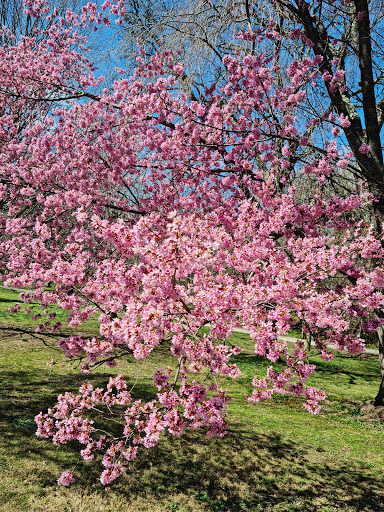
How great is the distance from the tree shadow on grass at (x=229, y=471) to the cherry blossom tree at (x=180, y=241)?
0.43 m

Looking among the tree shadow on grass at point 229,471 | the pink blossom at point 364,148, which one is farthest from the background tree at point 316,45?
the tree shadow on grass at point 229,471

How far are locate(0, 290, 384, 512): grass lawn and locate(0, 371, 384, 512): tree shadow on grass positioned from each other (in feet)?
0.05

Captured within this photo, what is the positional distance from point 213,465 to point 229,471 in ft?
0.80

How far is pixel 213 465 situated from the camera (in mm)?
5141

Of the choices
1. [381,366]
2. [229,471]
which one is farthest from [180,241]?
[381,366]

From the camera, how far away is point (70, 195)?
6574 millimetres

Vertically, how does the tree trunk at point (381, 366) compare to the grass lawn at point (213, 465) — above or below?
above

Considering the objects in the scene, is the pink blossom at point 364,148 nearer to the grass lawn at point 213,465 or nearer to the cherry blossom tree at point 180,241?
the cherry blossom tree at point 180,241

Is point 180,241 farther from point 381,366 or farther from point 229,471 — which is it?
point 381,366

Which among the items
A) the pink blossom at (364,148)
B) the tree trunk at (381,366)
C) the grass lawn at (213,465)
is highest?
the pink blossom at (364,148)

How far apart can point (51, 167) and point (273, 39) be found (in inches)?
184

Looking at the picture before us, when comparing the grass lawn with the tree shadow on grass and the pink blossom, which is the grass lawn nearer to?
the tree shadow on grass

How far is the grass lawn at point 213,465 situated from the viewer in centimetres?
416

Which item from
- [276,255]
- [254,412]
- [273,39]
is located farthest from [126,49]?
[254,412]
